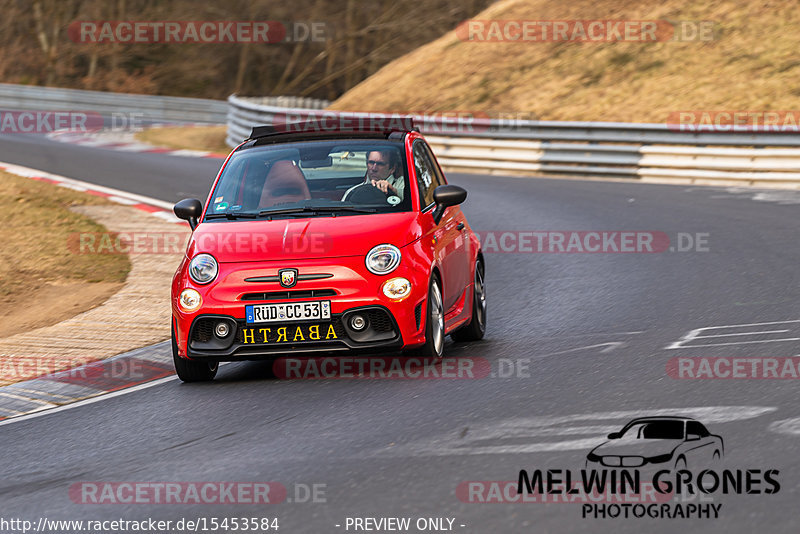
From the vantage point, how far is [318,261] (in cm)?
805

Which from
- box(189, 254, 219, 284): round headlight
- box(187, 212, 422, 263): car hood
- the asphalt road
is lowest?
the asphalt road

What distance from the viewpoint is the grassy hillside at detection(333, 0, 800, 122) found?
93.3 feet

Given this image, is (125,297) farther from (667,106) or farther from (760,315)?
(667,106)

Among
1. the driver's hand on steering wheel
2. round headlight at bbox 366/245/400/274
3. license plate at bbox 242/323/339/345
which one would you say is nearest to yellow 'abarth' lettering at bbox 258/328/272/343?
license plate at bbox 242/323/339/345

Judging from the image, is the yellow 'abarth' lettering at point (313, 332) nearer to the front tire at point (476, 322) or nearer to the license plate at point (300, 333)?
the license plate at point (300, 333)

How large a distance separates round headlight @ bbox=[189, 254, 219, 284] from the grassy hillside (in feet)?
67.4

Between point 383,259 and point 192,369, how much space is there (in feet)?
5.15

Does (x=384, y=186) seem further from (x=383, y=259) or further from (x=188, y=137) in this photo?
(x=188, y=137)

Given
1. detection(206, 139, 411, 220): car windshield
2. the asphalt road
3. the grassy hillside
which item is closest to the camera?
the asphalt road

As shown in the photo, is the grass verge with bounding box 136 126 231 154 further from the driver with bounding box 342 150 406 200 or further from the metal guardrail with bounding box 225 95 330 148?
the driver with bounding box 342 150 406 200

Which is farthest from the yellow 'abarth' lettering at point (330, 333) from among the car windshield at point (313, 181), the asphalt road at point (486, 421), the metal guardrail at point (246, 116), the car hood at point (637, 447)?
the metal guardrail at point (246, 116)

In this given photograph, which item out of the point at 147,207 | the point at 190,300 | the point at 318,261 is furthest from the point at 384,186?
the point at 147,207

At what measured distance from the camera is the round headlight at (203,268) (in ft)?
26.7

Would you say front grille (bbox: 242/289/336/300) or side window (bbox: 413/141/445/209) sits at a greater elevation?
side window (bbox: 413/141/445/209)
